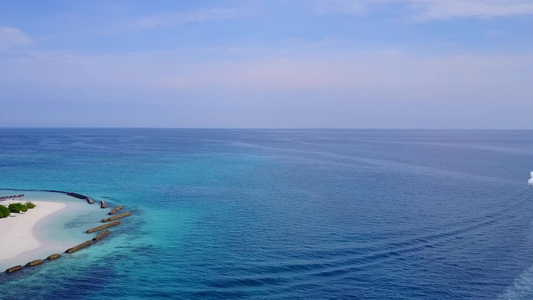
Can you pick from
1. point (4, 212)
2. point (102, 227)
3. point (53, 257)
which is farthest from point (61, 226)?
point (53, 257)

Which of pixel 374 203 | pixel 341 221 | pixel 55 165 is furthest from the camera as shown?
pixel 55 165

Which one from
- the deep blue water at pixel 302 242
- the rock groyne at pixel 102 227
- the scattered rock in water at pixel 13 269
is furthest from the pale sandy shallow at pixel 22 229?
the deep blue water at pixel 302 242

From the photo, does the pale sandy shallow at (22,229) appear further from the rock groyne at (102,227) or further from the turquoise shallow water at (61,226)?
the rock groyne at (102,227)

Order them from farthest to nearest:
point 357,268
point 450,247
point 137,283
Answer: point 450,247
point 357,268
point 137,283

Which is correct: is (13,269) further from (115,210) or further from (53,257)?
(115,210)

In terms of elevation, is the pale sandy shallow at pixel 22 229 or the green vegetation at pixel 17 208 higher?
the green vegetation at pixel 17 208

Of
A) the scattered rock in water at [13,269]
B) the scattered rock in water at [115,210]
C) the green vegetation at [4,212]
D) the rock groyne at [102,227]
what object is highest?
the green vegetation at [4,212]

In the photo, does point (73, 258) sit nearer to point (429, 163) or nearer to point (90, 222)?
point (90, 222)

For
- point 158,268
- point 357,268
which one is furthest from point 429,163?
point 158,268

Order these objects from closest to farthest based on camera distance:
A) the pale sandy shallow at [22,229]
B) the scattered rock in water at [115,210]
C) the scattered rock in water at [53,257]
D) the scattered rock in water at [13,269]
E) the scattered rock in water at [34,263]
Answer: the scattered rock in water at [13,269] < the scattered rock in water at [34,263] < the scattered rock in water at [53,257] < the pale sandy shallow at [22,229] < the scattered rock in water at [115,210]

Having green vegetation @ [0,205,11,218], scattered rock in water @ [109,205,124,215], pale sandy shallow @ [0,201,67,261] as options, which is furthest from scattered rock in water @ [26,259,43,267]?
green vegetation @ [0,205,11,218]
